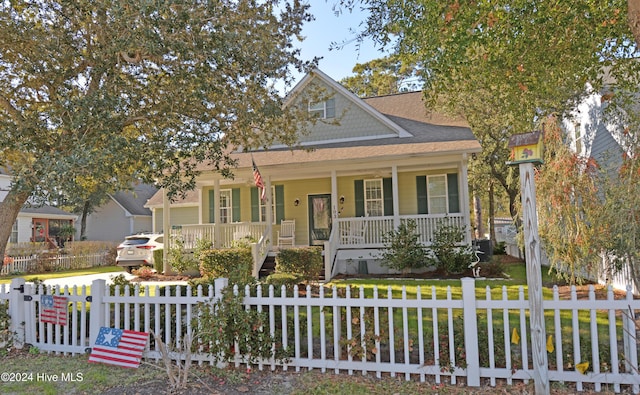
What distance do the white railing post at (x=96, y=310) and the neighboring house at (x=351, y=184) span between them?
7.06 metres

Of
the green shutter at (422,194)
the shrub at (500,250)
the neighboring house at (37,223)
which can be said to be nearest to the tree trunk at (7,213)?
the green shutter at (422,194)

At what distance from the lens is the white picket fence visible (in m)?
19.2

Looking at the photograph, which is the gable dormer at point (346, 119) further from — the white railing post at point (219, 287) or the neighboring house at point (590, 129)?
the white railing post at point (219, 287)

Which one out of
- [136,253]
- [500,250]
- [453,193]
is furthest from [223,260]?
[500,250]

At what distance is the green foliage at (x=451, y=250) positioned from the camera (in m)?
12.2

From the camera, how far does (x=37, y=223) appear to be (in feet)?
92.9

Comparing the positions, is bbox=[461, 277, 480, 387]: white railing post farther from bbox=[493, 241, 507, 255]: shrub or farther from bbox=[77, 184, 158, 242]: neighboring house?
bbox=[77, 184, 158, 242]: neighboring house

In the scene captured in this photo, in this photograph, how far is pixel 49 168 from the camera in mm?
5941

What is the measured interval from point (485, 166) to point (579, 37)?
15.7 m

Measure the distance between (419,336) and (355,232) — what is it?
9227mm

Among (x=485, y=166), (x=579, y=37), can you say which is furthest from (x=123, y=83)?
(x=485, y=166)

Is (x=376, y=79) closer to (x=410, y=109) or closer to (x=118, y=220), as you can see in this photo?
(x=410, y=109)

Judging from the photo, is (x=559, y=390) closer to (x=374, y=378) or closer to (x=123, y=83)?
(x=374, y=378)

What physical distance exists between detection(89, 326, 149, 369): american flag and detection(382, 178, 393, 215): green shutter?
10742mm
